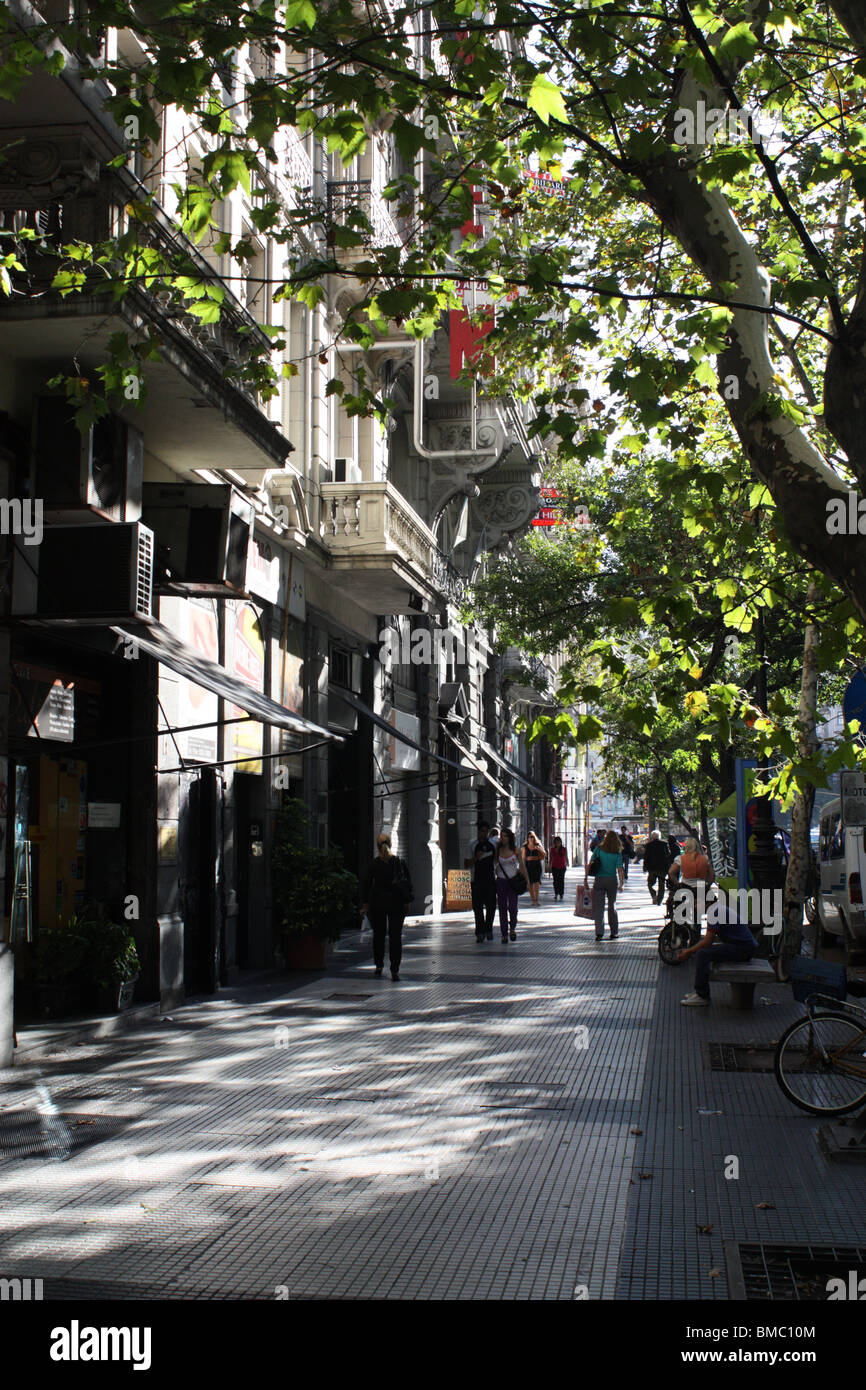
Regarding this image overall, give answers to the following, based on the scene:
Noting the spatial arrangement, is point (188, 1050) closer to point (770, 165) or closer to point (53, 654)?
point (53, 654)

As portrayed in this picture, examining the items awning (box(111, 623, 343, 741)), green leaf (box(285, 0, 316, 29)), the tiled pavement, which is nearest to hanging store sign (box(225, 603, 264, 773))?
awning (box(111, 623, 343, 741))

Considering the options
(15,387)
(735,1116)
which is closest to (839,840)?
(735,1116)

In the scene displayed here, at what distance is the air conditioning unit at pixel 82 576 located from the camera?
10.5 m

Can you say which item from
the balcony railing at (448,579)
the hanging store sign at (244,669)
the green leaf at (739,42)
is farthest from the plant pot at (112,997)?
the balcony railing at (448,579)

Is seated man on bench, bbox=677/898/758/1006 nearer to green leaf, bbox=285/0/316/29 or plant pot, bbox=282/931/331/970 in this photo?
plant pot, bbox=282/931/331/970

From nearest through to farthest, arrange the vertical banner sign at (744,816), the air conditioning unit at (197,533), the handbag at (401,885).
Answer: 1. the air conditioning unit at (197,533)
2. the handbag at (401,885)
3. the vertical banner sign at (744,816)

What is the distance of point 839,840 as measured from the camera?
2297 cm

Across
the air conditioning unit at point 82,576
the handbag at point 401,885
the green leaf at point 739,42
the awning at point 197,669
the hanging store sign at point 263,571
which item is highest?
the green leaf at point 739,42

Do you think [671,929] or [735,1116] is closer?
[735,1116]

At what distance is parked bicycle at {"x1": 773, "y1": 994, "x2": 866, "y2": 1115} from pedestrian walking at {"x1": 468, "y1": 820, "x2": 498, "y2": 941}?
12368 mm

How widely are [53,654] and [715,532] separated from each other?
6552 millimetres

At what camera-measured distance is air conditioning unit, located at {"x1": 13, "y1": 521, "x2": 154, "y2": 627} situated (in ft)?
34.6

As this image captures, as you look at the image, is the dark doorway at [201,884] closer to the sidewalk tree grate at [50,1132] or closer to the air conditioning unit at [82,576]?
the air conditioning unit at [82,576]
